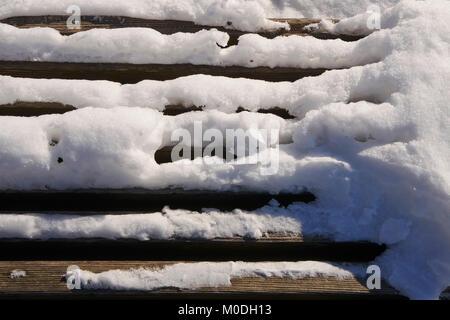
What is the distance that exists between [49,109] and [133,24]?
0.54 metres

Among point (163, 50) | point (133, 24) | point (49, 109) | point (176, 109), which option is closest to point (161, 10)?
point (133, 24)

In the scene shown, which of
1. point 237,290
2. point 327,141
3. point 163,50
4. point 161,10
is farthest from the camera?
point 161,10

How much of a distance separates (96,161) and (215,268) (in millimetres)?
594

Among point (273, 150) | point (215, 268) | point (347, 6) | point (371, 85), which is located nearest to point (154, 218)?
point (215, 268)

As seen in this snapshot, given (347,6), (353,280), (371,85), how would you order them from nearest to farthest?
(353,280) → (371,85) → (347,6)

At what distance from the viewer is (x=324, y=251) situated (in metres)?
1.38

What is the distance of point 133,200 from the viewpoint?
1.39 meters

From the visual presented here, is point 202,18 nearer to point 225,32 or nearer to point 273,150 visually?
point 225,32

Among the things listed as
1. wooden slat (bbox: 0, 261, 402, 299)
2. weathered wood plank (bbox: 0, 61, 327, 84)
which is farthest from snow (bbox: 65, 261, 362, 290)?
weathered wood plank (bbox: 0, 61, 327, 84)

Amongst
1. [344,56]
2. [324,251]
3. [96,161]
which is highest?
[344,56]

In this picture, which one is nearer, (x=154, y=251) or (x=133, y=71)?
(x=154, y=251)

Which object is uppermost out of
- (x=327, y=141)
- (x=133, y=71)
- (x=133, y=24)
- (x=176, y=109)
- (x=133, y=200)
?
(x=133, y=24)

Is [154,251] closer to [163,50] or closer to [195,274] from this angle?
[195,274]

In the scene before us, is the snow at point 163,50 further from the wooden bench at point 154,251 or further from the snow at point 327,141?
the wooden bench at point 154,251
